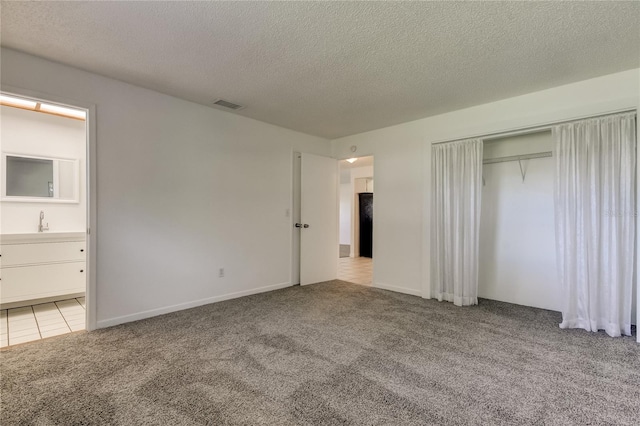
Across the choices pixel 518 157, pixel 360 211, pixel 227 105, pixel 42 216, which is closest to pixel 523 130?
pixel 518 157

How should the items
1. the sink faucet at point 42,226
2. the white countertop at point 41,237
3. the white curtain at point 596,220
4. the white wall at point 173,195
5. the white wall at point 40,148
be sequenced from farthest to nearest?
the sink faucet at point 42,226
the white wall at point 40,148
the white countertop at point 41,237
the white wall at point 173,195
the white curtain at point 596,220

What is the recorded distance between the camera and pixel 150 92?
320cm

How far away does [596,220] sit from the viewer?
2.83m

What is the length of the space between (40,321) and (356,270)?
184 inches

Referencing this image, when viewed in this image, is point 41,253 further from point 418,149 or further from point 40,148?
point 418,149

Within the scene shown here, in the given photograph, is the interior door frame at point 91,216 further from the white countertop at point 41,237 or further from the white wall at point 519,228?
the white wall at point 519,228

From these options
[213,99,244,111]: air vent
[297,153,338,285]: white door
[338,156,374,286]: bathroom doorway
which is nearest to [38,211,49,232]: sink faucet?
[213,99,244,111]: air vent

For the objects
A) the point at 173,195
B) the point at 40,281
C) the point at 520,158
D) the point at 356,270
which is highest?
the point at 520,158

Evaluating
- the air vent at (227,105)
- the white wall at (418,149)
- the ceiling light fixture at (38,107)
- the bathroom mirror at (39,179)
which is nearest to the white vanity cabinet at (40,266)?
the bathroom mirror at (39,179)

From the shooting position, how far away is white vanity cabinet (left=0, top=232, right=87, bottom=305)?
132 inches

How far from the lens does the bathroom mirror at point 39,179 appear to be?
3.71m

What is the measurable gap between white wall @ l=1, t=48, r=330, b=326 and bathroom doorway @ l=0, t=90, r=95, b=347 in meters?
0.51

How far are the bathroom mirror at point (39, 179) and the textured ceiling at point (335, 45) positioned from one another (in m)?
2.01

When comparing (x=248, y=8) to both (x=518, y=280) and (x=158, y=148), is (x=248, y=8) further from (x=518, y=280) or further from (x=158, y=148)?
(x=518, y=280)
